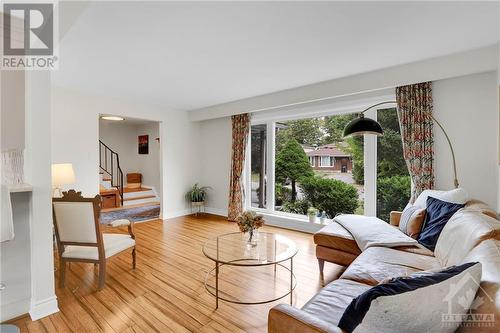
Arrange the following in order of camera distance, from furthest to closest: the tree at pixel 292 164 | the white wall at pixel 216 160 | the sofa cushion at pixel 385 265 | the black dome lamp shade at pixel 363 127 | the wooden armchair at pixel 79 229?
the white wall at pixel 216 160, the tree at pixel 292 164, the black dome lamp shade at pixel 363 127, the wooden armchair at pixel 79 229, the sofa cushion at pixel 385 265

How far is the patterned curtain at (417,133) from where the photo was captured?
129 inches

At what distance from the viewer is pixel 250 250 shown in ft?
9.27

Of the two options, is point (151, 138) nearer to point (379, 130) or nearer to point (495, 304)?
point (379, 130)

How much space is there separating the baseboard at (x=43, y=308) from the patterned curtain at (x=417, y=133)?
413 cm

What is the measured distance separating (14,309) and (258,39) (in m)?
3.30

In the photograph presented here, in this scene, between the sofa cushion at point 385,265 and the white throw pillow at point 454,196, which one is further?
the white throw pillow at point 454,196

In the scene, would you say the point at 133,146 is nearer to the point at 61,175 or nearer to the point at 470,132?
the point at 61,175

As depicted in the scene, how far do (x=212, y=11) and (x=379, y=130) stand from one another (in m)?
2.05

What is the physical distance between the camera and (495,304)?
0.93m

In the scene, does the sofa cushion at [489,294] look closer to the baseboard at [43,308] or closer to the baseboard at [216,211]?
the baseboard at [43,308]

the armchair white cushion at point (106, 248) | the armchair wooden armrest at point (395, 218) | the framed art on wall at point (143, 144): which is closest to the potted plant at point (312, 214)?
the armchair wooden armrest at point (395, 218)

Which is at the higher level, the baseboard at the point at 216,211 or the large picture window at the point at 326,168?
the large picture window at the point at 326,168

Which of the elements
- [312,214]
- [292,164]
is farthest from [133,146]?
[312,214]

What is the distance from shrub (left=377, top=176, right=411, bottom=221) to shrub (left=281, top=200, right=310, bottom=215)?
135cm
